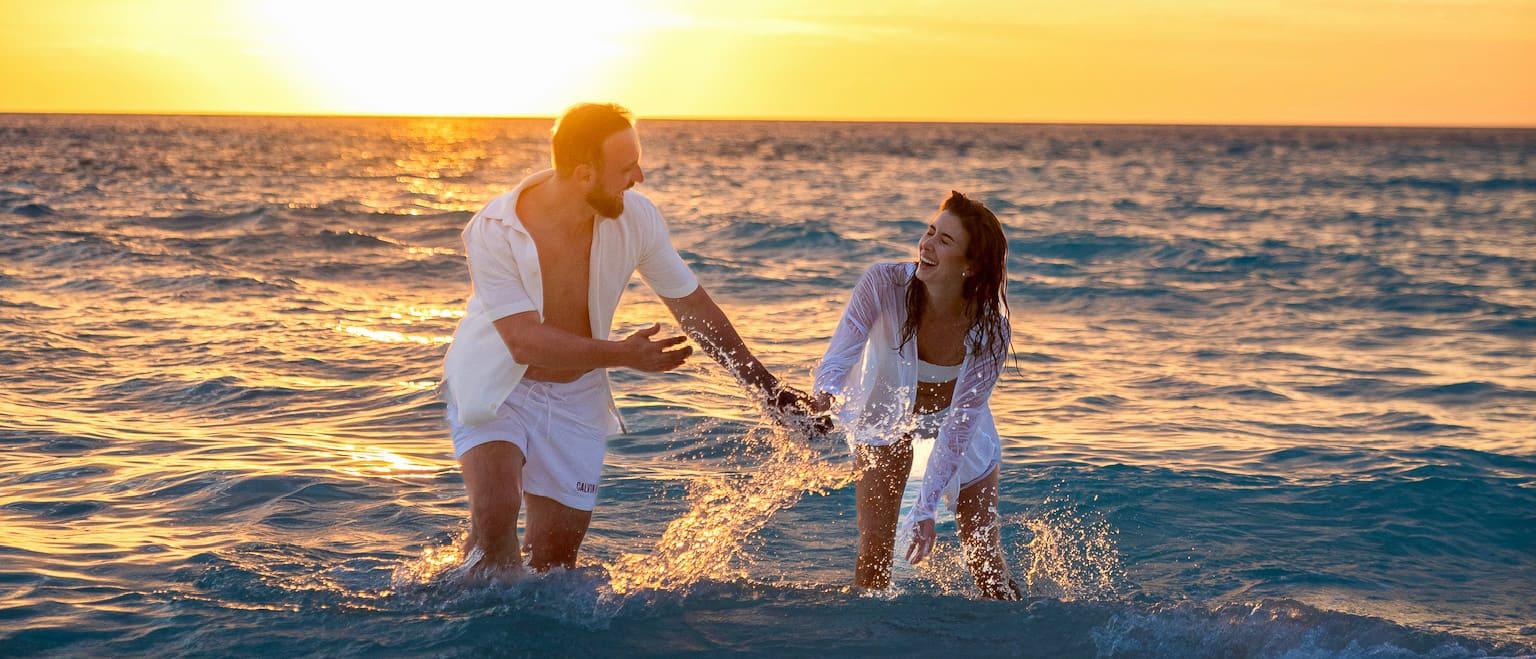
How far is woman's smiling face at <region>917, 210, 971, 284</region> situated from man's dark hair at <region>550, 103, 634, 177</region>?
1.34 metres

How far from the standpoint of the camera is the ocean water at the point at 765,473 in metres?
5.53

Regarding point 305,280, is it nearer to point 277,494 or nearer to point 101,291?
point 101,291

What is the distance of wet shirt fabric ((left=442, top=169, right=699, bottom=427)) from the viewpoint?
5055 mm

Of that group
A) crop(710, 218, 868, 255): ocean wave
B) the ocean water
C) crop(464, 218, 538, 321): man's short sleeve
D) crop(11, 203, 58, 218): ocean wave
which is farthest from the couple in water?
crop(11, 203, 58, 218): ocean wave

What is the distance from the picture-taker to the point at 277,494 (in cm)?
741

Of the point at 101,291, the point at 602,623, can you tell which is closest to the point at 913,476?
the point at 602,623

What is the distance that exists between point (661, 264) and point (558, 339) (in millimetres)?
760

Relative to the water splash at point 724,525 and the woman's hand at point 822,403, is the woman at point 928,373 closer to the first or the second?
the woman's hand at point 822,403

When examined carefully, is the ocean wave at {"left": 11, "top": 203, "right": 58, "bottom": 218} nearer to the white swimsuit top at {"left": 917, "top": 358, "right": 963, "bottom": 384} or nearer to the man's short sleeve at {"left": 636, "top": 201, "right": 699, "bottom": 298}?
the man's short sleeve at {"left": 636, "top": 201, "right": 699, "bottom": 298}

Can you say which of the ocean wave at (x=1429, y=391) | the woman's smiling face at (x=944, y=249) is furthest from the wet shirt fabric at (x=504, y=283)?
the ocean wave at (x=1429, y=391)

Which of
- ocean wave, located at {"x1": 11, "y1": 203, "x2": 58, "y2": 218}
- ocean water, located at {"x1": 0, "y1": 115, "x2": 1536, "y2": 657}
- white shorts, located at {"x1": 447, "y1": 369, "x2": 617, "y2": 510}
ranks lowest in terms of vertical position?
ocean water, located at {"x1": 0, "y1": 115, "x2": 1536, "y2": 657}

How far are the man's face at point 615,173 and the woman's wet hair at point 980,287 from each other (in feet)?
4.24

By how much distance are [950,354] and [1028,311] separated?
10578 mm

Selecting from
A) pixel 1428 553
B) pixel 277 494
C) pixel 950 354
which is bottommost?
pixel 1428 553
